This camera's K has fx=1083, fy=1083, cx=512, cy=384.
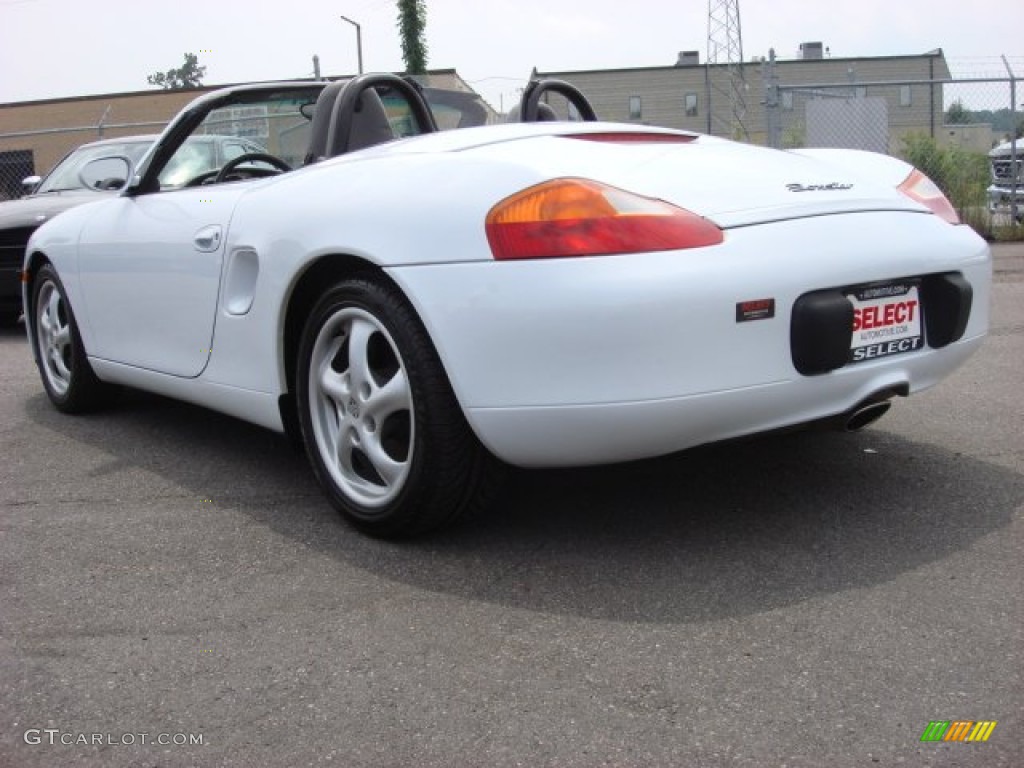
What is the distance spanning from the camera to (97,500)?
11.8 ft

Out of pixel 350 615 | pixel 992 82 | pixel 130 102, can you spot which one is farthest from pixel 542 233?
pixel 130 102

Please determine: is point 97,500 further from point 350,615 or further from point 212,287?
point 350,615

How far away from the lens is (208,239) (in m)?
3.54

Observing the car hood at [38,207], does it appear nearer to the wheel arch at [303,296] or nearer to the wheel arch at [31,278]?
the wheel arch at [31,278]

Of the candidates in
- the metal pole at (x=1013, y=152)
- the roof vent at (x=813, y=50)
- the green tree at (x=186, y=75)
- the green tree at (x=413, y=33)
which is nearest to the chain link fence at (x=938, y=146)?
the metal pole at (x=1013, y=152)

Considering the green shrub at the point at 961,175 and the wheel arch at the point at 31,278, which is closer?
the wheel arch at the point at 31,278

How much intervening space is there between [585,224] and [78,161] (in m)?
7.39

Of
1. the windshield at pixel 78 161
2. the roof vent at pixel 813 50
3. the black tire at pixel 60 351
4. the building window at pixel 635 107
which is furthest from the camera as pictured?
the roof vent at pixel 813 50

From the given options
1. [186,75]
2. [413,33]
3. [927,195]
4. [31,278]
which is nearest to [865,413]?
[927,195]

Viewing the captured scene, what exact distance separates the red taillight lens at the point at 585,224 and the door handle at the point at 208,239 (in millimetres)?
1228

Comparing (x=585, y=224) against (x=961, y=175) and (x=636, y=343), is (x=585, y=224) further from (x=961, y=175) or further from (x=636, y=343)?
(x=961, y=175)

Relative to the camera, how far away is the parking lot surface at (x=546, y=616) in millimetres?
2039

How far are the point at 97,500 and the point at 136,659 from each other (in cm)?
134

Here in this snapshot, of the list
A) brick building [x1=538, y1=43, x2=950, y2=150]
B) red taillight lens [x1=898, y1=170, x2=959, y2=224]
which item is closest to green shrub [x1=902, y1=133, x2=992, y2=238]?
red taillight lens [x1=898, y1=170, x2=959, y2=224]
